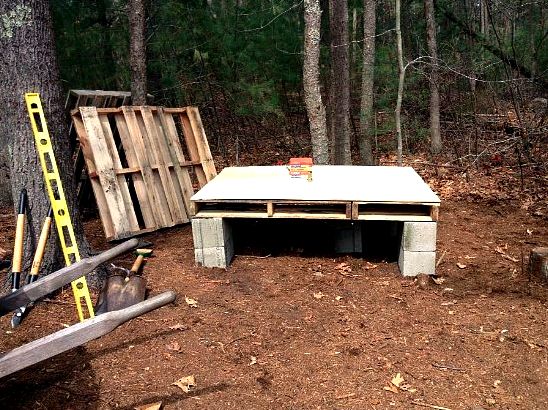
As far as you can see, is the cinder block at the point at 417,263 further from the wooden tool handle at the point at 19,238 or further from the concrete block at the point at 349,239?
the wooden tool handle at the point at 19,238

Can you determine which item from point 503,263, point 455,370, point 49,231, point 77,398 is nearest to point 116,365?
point 77,398

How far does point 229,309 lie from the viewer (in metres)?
4.09

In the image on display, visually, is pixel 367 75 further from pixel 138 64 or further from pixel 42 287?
pixel 42 287

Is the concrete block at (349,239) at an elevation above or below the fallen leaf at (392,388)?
above

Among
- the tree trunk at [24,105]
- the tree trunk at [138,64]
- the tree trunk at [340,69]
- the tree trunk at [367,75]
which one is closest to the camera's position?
the tree trunk at [24,105]

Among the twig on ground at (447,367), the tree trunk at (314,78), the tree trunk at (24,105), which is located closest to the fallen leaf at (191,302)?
the tree trunk at (24,105)

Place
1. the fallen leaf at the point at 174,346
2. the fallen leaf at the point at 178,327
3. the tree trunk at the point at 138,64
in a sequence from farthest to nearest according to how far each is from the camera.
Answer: the tree trunk at the point at 138,64, the fallen leaf at the point at 178,327, the fallen leaf at the point at 174,346

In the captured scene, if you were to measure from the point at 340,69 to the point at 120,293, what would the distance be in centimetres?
605

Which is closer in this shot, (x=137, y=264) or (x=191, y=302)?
(x=191, y=302)

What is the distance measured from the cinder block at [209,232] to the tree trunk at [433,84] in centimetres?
697

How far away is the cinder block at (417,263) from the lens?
457 cm

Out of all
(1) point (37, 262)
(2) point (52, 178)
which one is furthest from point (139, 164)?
(1) point (37, 262)

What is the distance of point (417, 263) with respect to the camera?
4598 millimetres

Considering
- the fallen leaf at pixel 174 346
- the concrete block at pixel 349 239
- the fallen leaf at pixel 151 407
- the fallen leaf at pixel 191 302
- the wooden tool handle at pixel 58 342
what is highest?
the wooden tool handle at pixel 58 342
